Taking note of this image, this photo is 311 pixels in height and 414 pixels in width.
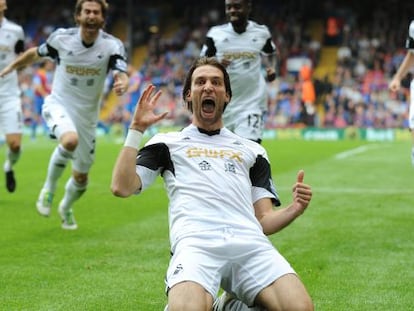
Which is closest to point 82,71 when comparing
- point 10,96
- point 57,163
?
point 57,163

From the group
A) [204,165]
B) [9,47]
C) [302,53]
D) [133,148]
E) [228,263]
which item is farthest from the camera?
[302,53]

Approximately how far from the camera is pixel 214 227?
5469 millimetres

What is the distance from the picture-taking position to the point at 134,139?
5.50 meters

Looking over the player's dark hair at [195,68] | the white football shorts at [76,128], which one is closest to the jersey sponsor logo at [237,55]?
the white football shorts at [76,128]

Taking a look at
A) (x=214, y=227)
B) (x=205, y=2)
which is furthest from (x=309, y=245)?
(x=205, y=2)

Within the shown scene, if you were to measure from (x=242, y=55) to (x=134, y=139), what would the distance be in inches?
265

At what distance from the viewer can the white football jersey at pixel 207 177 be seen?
18.2 ft

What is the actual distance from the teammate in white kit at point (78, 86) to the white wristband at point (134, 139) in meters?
5.20

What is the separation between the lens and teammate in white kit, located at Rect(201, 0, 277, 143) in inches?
472

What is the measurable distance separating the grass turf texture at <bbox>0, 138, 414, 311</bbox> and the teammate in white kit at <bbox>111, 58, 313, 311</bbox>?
1232 mm

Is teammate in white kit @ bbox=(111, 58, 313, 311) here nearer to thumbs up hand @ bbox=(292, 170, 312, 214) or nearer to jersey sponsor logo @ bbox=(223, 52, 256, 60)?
thumbs up hand @ bbox=(292, 170, 312, 214)

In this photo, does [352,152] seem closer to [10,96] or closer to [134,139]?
[10,96]

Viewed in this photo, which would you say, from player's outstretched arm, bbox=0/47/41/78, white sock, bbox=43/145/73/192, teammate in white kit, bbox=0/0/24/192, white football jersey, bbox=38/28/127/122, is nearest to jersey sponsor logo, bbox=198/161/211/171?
white sock, bbox=43/145/73/192

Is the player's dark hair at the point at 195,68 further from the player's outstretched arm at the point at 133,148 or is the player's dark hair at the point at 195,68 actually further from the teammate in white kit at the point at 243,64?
the teammate in white kit at the point at 243,64
